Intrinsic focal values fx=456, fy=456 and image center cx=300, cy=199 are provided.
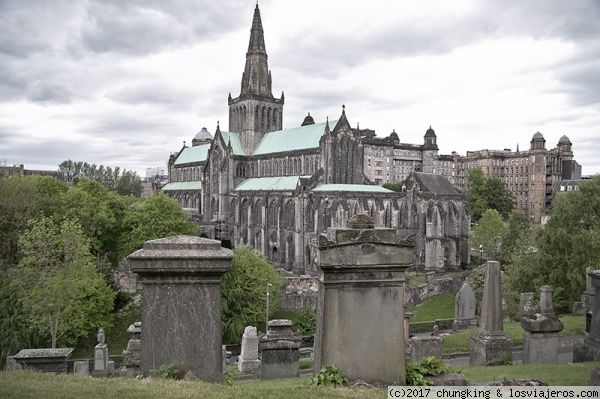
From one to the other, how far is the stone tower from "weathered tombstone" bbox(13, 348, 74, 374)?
5404 cm

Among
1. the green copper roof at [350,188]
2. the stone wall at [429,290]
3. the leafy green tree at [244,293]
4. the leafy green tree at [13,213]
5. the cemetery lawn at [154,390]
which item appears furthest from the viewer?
the green copper roof at [350,188]

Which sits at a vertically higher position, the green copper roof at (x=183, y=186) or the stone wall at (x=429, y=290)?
the green copper roof at (x=183, y=186)

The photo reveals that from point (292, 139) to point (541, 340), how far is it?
47.5 m

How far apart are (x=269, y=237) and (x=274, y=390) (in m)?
44.1

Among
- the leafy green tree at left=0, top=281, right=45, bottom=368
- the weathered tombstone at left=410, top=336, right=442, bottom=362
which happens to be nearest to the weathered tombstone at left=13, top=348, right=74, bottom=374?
the weathered tombstone at left=410, top=336, right=442, bottom=362

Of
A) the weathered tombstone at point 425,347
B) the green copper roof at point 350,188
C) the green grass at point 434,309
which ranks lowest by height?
the green grass at point 434,309

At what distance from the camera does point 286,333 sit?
12.8m

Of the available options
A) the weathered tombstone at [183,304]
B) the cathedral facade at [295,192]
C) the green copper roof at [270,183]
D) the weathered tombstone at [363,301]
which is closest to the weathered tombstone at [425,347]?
the weathered tombstone at [363,301]

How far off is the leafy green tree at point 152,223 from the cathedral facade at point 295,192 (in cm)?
1189

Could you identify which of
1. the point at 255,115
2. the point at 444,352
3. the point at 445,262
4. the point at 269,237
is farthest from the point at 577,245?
the point at 255,115

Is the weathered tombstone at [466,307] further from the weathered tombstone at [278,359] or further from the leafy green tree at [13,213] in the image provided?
the leafy green tree at [13,213]

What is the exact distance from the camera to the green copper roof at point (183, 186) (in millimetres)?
70450

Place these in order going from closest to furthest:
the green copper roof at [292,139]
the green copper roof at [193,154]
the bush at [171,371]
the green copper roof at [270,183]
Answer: the bush at [171,371], the green copper roof at [270,183], the green copper roof at [292,139], the green copper roof at [193,154]

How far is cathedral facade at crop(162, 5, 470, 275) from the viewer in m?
44.5
